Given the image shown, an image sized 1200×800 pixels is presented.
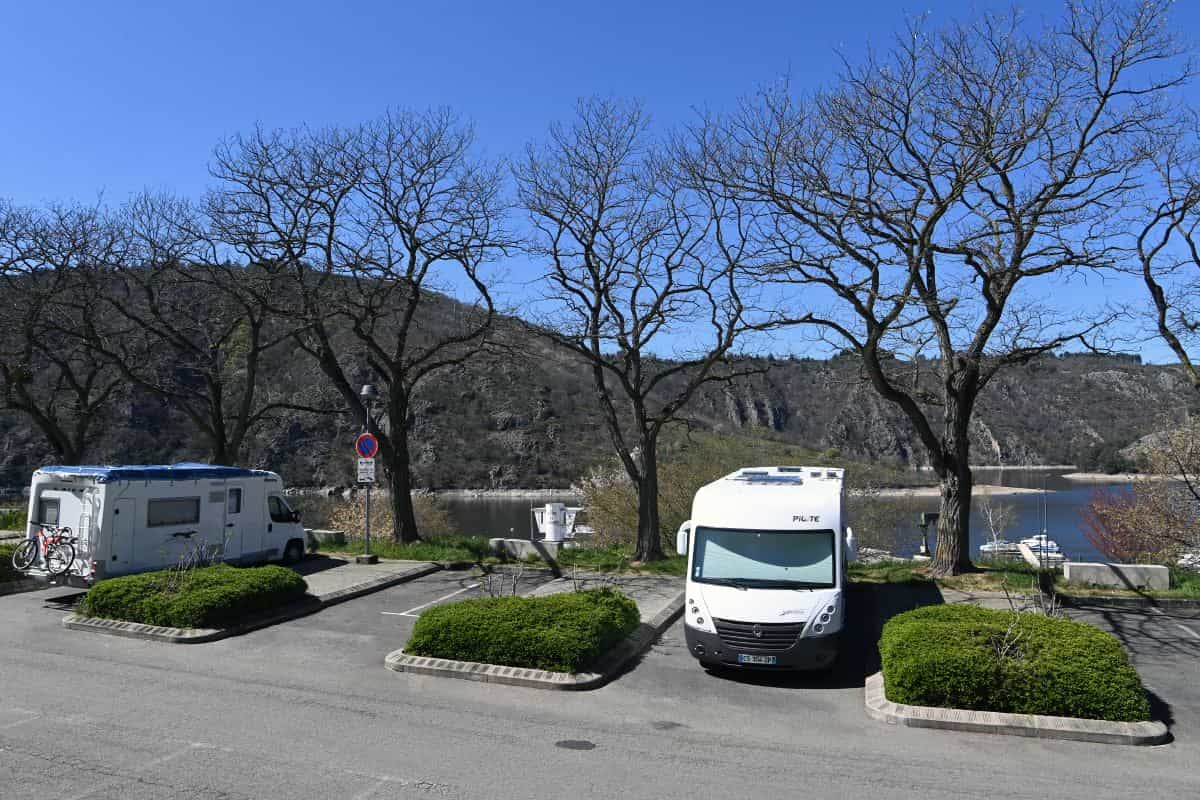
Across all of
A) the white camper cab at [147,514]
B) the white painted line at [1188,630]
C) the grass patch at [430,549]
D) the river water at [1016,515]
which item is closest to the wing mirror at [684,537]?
the white painted line at [1188,630]

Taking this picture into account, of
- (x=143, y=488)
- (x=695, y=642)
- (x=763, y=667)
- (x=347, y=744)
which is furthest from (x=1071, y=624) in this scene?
(x=143, y=488)

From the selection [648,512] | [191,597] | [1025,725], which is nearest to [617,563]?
[648,512]

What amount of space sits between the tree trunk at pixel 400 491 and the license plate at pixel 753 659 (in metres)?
13.5

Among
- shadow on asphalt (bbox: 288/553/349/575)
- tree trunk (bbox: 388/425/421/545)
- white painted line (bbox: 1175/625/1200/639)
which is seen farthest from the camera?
tree trunk (bbox: 388/425/421/545)

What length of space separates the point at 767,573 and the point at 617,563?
8.95 metres

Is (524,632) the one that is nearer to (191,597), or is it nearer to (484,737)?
(484,737)

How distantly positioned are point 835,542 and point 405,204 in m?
14.3

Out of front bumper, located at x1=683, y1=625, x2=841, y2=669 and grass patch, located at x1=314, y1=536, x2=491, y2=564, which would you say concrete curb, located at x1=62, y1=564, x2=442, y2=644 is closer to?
grass patch, located at x1=314, y1=536, x2=491, y2=564

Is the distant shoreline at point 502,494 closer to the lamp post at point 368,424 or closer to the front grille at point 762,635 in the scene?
the lamp post at point 368,424

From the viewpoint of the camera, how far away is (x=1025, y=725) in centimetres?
861

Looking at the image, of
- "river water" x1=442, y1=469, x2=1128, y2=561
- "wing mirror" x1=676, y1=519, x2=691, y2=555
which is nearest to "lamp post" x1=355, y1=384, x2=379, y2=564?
"wing mirror" x1=676, y1=519, x2=691, y2=555

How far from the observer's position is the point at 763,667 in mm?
10500

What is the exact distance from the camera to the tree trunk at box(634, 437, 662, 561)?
20406 millimetres

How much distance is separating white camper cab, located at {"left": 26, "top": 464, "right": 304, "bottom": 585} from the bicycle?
119mm
